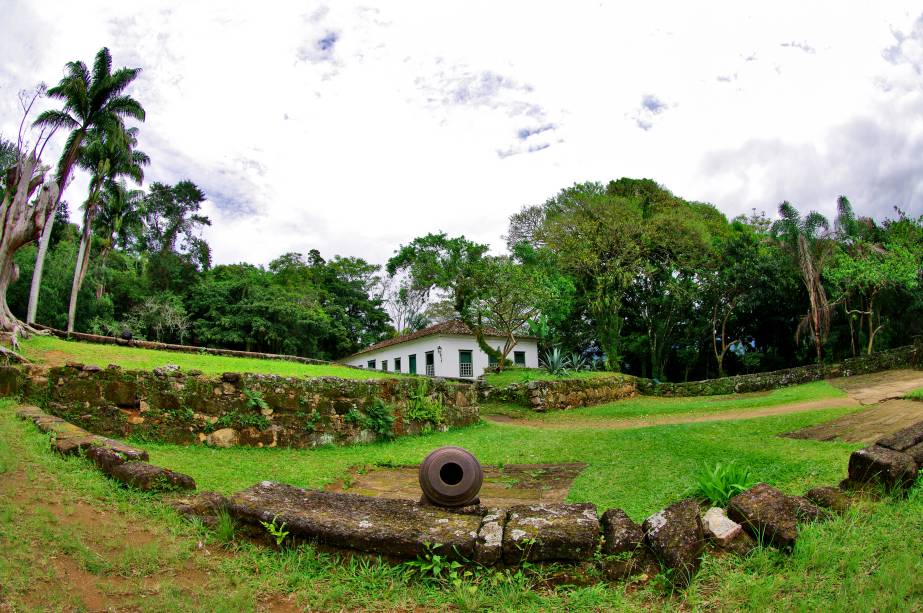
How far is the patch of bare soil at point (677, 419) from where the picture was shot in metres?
12.1

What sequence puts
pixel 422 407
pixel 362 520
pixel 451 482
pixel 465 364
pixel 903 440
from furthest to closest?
pixel 465 364 < pixel 422 407 < pixel 903 440 < pixel 451 482 < pixel 362 520

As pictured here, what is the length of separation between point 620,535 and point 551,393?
14.6 metres

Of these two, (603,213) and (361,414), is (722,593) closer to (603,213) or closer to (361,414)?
(361,414)

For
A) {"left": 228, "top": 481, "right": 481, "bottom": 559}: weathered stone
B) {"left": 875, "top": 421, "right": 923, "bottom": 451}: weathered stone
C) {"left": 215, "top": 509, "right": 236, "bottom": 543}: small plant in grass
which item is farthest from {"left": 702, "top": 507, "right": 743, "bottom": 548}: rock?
{"left": 215, "top": 509, "right": 236, "bottom": 543}: small plant in grass

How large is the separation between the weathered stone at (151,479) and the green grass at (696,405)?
12.5 m

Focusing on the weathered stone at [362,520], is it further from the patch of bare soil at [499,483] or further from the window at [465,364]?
the window at [465,364]

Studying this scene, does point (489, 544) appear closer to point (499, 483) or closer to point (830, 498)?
point (830, 498)

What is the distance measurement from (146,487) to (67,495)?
21.4 inches

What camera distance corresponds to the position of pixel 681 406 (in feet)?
54.5

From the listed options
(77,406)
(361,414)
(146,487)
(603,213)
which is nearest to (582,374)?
(603,213)

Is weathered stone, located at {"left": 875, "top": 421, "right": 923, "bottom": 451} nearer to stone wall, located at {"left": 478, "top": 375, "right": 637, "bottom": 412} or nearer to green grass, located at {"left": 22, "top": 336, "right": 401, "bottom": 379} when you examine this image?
green grass, located at {"left": 22, "top": 336, "right": 401, "bottom": 379}

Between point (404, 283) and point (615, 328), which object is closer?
point (615, 328)

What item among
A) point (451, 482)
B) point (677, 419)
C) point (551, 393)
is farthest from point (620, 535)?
point (551, 393)

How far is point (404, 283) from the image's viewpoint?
45.4 meters
